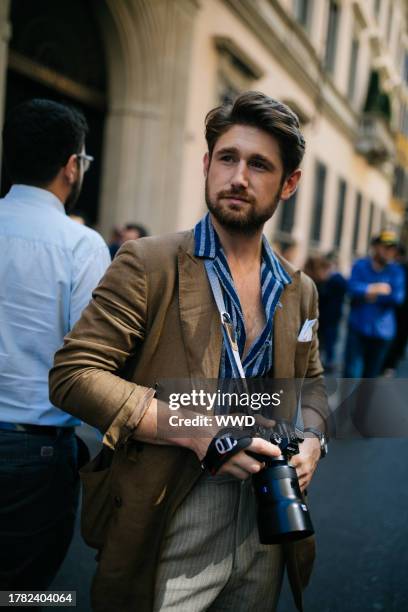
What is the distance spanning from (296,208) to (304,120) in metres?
2.10

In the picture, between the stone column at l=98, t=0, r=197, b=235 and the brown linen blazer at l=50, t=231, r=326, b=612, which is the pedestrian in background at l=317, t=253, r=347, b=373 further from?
the brown linen blazer at l=50, t=231, r=326, b=612

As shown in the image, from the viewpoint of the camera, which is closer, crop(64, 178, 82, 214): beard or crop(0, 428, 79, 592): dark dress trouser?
crop(0, 428, 79, 592): dark dress trouser

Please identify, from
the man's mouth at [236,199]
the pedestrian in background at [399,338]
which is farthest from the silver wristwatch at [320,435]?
the pedestrian in background at [399,338]

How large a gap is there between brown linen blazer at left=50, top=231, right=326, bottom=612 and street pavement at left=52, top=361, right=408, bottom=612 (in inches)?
55.4

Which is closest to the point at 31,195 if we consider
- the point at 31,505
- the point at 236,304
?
the point at 236,304

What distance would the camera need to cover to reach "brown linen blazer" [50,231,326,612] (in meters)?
1.42

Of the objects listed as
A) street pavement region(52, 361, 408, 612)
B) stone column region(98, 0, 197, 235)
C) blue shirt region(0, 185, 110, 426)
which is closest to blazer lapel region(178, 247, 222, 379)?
blue shirt region(0, 185, 110, 426)

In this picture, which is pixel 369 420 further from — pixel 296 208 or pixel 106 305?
pixel 296 208

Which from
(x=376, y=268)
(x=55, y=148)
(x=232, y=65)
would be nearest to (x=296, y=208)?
(x=232, y=65)

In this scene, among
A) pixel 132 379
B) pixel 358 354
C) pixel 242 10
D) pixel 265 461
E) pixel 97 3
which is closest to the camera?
pixel 265 461

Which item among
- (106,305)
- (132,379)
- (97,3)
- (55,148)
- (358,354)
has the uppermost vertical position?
(97,3)

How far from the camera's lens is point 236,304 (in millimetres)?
1571

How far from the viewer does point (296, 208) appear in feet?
49.9

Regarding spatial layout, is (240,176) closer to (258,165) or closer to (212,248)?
(258,165)
